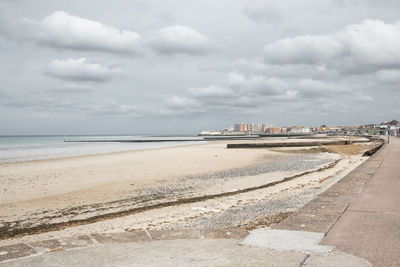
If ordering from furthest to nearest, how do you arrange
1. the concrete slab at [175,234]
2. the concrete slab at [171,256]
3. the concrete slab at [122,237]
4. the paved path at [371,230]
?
1. the concrete slab at [175,234]
2. the concrete slab at [122,237]
3. the paved path at [371,230]
4. the concrete slab at [171,256]

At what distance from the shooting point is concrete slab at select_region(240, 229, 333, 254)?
4414 mm

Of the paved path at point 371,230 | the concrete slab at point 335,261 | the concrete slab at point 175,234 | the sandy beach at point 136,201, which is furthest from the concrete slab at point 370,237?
the concrete slab at point 175,234

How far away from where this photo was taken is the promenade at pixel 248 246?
13.5 ft

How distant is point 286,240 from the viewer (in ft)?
15.7

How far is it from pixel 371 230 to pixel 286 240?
1487 millimetres

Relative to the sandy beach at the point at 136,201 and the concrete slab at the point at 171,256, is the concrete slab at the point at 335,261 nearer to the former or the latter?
the concrete slab at the point at 171,256

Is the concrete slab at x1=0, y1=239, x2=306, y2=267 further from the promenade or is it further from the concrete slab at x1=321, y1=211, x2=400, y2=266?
the concrete slab at x1=321, y1=211, x2=400, y2=266

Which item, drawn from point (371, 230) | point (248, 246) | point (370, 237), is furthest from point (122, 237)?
point (371, 230)

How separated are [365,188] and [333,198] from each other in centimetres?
206

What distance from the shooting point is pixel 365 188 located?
9.13m

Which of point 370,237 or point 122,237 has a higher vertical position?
point 370,237

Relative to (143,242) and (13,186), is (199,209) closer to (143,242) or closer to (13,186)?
(143,242)

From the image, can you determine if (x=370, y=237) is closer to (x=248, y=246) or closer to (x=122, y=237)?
(x=248, y=246)

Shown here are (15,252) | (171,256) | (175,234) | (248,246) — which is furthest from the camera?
(175,234)
